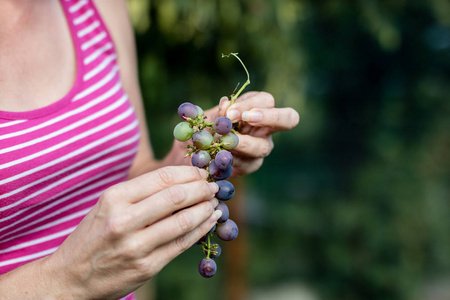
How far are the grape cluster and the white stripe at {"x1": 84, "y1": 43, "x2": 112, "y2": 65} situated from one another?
40 cm

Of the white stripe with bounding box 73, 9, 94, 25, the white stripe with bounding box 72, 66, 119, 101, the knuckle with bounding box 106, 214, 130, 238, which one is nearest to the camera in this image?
the knuckle with bounding box 106, 214, 130, 238

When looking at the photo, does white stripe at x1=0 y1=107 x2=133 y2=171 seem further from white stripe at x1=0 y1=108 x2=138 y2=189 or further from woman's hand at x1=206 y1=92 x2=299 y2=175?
woman's hand at x1=206 y1=92 x2=299 y2=175

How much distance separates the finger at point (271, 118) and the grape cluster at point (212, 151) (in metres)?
0.07

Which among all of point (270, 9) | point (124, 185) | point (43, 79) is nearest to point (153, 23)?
point (270, 9)

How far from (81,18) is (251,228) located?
352 cm

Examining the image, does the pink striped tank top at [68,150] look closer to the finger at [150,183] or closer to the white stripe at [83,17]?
the white stripe at [83,17]

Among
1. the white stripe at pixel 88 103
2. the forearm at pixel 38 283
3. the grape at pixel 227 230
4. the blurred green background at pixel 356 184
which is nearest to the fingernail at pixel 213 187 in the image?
the grape at pixel 227 230

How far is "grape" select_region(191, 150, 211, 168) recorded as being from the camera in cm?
85

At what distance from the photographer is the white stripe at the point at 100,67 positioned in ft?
3.60

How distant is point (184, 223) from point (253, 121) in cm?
31

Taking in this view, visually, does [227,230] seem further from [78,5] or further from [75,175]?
[78,5]

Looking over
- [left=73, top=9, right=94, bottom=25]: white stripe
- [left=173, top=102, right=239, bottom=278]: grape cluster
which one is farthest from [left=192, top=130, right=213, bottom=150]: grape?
[left=73, top=9, right=94, bottom=25]: white stripe

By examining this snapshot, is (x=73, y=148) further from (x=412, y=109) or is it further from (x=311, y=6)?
(x=412, y=109)

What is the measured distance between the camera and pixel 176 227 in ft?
2.48
